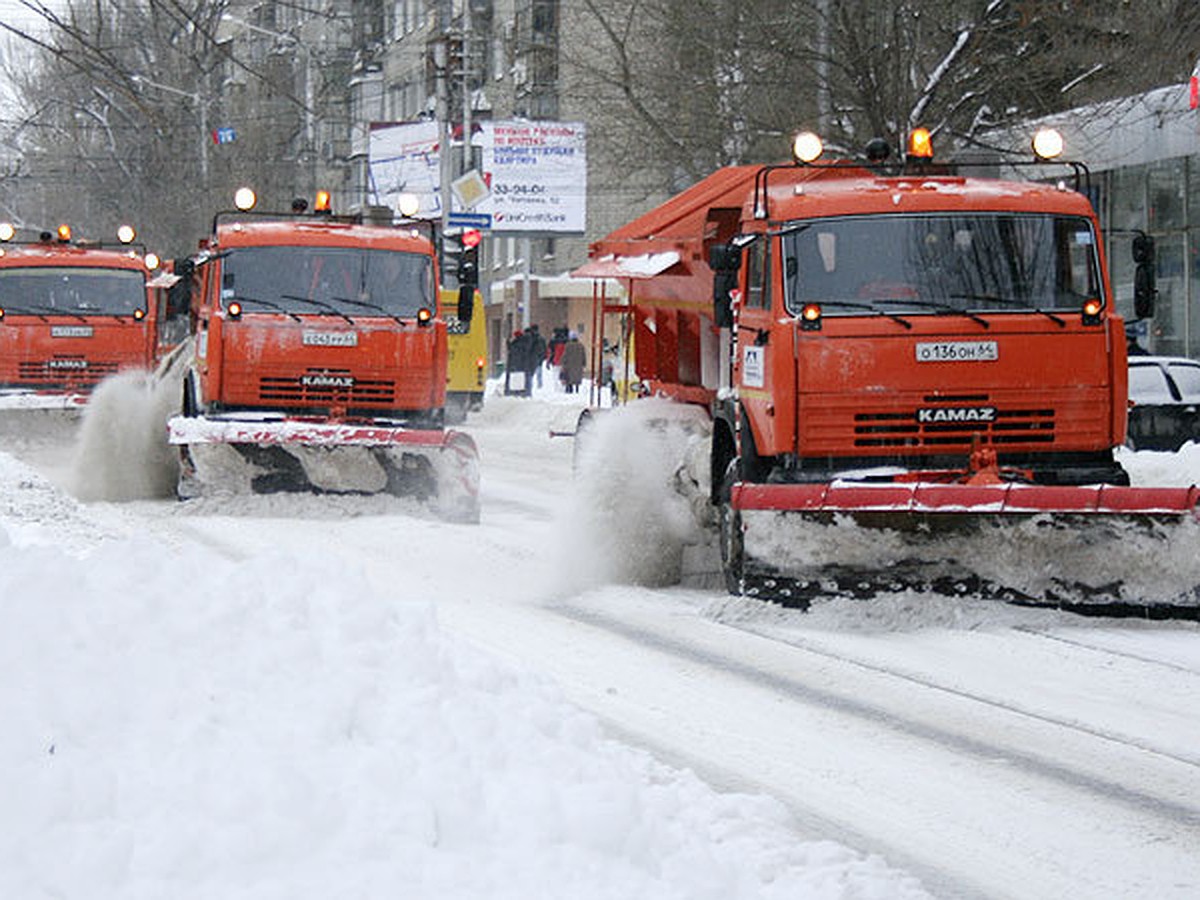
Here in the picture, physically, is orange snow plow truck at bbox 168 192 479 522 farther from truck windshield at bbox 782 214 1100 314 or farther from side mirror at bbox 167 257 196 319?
truck windshield at bbox 782 214 1100 314

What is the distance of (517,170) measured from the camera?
147 feet

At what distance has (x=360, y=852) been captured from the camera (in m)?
4.57

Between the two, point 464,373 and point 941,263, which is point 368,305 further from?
point 464,373

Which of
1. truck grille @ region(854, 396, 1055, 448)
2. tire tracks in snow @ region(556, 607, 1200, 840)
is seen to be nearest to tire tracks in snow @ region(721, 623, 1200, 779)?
tire tracks in snow @ region(556, 607, 1200, 840)

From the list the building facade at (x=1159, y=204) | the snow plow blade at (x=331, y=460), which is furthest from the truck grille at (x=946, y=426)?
the building facade at (x=1159, y=204)

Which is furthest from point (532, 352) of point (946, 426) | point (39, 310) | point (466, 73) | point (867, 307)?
point (946, 426)

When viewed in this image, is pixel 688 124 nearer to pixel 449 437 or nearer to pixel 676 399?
pixel 449 437

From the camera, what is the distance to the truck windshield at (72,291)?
25203mm

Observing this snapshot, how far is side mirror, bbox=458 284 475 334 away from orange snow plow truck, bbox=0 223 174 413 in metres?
7.72

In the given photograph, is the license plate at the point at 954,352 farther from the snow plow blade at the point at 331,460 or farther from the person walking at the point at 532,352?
the person walking at the point at 532,352

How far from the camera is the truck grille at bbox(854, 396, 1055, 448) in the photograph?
10.8 m

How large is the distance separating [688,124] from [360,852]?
2383 centimetres

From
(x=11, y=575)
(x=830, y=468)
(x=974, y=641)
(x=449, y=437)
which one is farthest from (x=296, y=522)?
(x=11, y=575)

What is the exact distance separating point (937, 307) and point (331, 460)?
6847 millimetres
